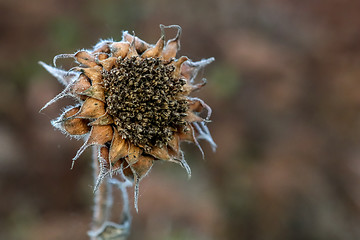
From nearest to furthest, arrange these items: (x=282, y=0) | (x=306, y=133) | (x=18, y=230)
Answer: (x=18, y=230)
(x=306, y=133)
(x=282, y=0)

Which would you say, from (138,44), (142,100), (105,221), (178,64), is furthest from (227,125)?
(142,100)

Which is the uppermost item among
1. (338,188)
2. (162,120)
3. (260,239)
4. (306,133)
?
(306,133)

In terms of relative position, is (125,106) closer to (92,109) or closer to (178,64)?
(92,109)

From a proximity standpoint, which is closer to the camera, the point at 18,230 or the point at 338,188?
the point at 18,230

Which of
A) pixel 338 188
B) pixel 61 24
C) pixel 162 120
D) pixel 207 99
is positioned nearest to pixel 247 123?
pixel 207 99

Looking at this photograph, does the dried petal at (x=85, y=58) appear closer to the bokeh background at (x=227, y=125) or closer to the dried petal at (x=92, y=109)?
the dried petal at (x=92, y=109)

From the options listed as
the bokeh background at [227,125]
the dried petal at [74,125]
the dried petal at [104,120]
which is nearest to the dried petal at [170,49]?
the dried petal at [104,120]

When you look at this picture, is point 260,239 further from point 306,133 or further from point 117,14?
point 117,14

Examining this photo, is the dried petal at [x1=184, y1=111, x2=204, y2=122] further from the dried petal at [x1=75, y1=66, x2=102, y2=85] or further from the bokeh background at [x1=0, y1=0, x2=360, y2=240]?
the bokeh background at [x1=0, y1=0, x2=360, y2=240]
